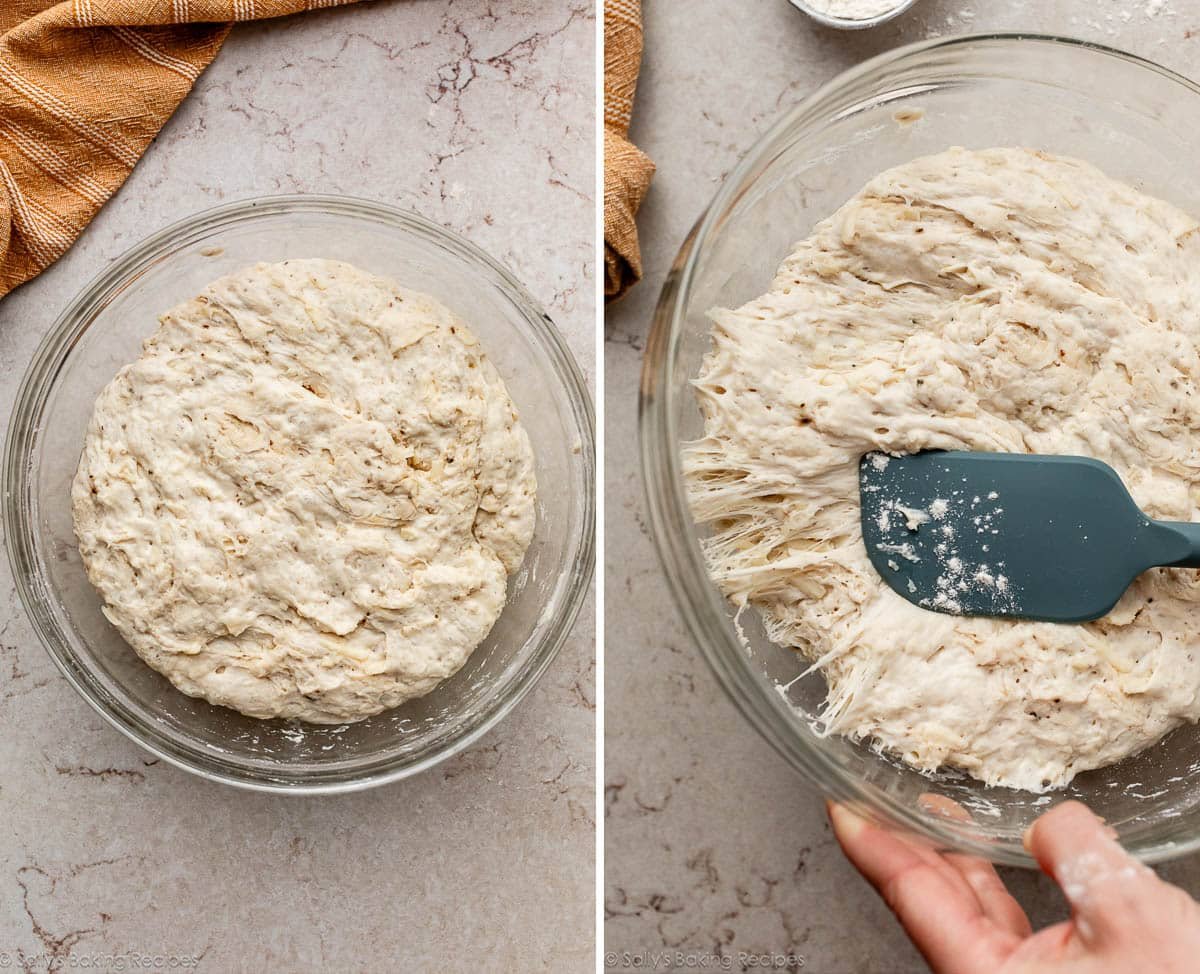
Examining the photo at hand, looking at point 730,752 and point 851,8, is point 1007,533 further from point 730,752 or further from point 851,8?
point 851,8

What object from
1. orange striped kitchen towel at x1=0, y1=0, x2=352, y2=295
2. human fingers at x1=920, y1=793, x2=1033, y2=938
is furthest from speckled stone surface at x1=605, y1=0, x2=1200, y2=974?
orange striped kitchen towel at x1=0, y1=0, x2=352, y2=295

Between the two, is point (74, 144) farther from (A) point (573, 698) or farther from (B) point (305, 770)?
(A) point (573, 698)

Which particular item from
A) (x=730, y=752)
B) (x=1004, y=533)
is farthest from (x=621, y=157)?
(x=730, y=752)

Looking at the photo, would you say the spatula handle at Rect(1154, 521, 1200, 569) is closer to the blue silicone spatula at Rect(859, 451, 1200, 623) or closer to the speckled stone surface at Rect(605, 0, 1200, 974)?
the blue silicone spatula at Rect(859, 451, 1200, 623)

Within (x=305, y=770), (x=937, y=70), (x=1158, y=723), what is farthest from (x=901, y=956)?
(x=937, y=70)

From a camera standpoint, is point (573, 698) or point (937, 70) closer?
point (937, 70)

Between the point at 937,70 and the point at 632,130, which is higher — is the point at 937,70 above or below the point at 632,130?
above
